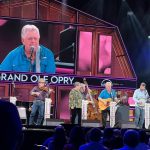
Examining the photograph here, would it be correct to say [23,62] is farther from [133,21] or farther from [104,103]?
[133,21]

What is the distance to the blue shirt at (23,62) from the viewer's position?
55.8 feet

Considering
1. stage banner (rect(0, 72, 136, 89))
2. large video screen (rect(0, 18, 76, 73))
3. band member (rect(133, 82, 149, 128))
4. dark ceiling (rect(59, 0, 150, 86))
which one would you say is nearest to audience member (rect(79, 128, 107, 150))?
band member (rect(133, 82, 149, 128))

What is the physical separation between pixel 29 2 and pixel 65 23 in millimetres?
1832

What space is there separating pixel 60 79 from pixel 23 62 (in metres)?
1.76

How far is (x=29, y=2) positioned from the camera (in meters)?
17.6

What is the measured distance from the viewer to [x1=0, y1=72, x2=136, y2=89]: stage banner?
16.8m

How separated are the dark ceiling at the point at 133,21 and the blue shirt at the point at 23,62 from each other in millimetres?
2995

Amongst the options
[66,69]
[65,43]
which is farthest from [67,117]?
[65,43]

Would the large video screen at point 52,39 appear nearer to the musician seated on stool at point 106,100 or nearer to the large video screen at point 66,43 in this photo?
the large video screen at point 66,43

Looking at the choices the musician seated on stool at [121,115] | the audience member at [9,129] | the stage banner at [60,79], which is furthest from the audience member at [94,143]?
the stage banner at [60,79]

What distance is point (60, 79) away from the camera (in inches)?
688

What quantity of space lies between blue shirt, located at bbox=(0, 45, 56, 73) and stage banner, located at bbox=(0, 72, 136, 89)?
0.27m

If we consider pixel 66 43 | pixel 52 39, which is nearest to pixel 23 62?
pixel 52 39

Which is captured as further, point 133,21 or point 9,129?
point 133,21
